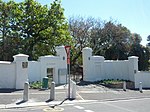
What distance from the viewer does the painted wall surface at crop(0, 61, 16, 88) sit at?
798 inches

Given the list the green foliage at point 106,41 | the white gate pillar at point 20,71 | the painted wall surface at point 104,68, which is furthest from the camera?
the green foliage at point 106,41

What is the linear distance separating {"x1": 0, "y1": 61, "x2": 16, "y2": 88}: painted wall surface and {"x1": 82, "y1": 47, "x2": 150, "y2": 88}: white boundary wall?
992cm

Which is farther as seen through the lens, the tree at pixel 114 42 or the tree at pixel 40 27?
the tree at pixel 114 42

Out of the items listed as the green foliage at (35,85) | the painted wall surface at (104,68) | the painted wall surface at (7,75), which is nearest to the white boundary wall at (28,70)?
the painted wall surface at (7,75)


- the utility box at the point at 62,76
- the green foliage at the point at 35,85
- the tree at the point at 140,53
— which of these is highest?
the tree at the point at 140,53

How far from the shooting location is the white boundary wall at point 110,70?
28406mm

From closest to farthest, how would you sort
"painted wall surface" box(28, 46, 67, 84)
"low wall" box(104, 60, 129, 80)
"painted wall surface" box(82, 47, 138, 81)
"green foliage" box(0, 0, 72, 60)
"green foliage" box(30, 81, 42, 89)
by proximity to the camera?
"green foliage" box(30, 81, 42, 89) → "painted wall surface" box(28, 46, 67, 84) → "painted wall surface" box(82, 47, 138, 81) → "low wall" box(104, 60, 129, 80) → "green foliage" box(0, 0, 72, 60)

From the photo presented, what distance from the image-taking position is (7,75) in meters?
20.5

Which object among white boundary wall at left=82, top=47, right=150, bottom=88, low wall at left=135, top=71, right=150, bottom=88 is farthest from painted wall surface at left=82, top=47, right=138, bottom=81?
low wall at left=135, top=71, right=150, bottom=88

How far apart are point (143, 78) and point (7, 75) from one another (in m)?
16.0

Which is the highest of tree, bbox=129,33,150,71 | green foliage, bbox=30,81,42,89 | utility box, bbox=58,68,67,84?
tree, bbox=129,33,150,71

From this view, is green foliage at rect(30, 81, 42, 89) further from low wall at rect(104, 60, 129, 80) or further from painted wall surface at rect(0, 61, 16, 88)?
low wall at rect(104, 60, 129, 80)

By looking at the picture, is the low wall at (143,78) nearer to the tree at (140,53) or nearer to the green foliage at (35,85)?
the green foliage at (35,85)

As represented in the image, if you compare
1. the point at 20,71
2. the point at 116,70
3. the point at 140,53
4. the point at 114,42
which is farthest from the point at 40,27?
the point at 140,53
